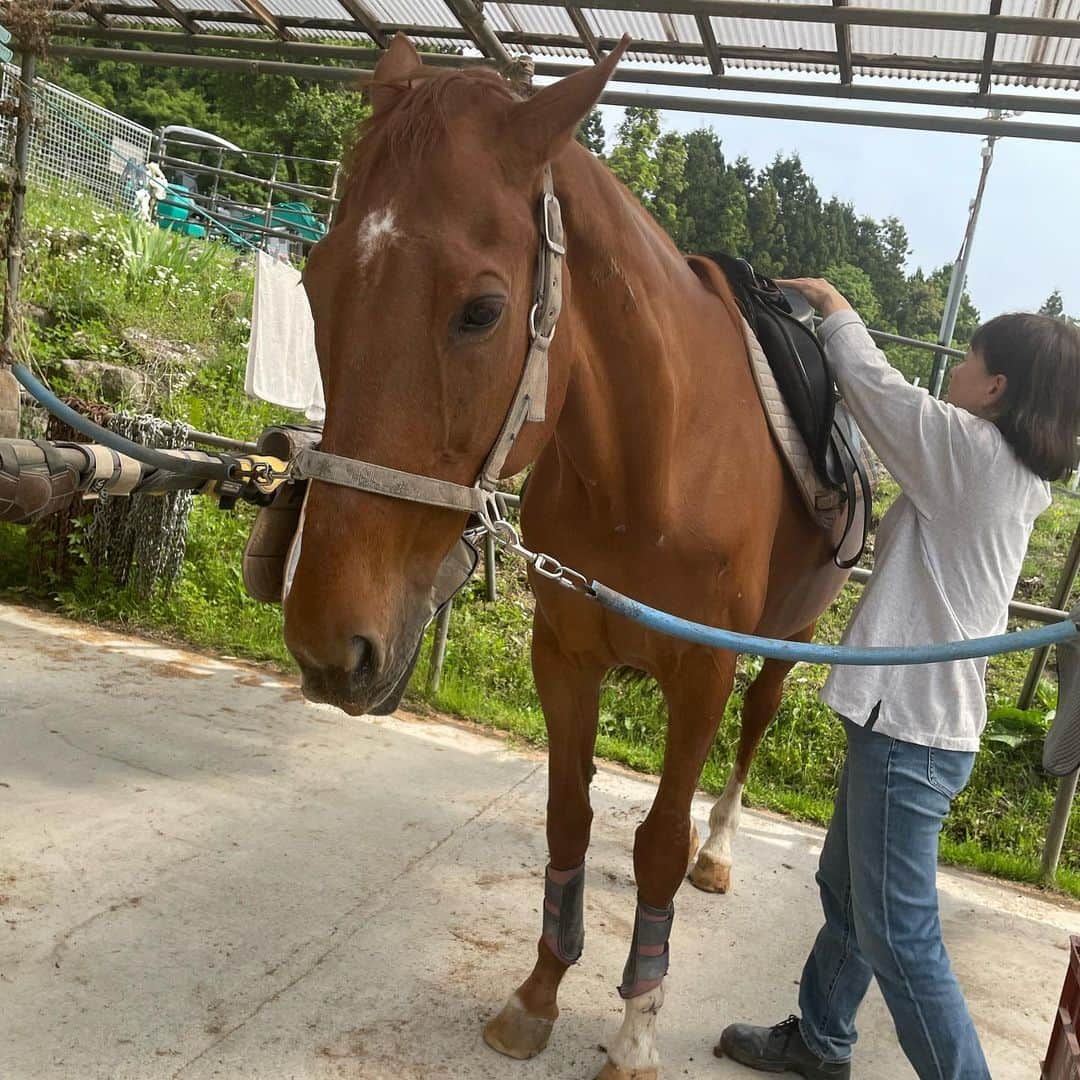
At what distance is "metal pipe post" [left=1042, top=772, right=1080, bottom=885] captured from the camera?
3441 millimetres

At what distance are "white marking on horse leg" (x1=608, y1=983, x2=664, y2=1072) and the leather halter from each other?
1.36 metres

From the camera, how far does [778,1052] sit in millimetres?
2229

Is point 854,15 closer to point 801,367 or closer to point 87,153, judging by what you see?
point 801,367

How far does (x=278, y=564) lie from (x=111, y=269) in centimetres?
714

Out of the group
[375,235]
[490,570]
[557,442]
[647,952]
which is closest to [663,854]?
[647,952]

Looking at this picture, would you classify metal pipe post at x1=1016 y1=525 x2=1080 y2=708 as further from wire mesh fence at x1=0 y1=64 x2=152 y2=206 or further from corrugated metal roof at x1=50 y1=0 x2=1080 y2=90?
wire mesh fence at x1=0 y1=64 x2=152 y2=206

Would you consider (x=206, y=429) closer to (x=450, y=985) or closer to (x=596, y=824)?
(x=596, y=824)

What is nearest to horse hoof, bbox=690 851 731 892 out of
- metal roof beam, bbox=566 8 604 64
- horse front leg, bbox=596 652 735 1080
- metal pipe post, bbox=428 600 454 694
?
horse front leg, bbox=596 652 735 1080

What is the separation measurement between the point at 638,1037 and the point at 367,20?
137 inches

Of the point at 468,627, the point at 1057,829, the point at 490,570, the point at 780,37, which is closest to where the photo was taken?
the point at 780,37

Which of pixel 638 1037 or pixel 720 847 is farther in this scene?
pixel 720 847

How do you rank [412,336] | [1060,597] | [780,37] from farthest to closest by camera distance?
[1060,597]
[780,37]
[412,336]

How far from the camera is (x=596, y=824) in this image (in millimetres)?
3541

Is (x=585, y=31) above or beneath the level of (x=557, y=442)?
above
